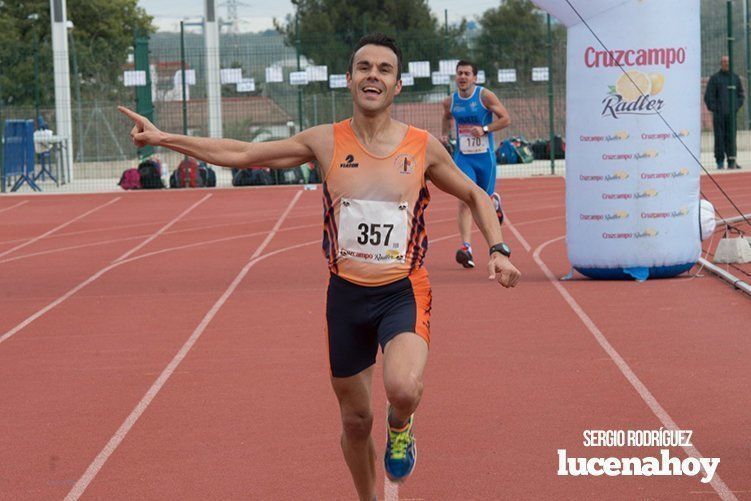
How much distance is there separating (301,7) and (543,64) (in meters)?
21.5

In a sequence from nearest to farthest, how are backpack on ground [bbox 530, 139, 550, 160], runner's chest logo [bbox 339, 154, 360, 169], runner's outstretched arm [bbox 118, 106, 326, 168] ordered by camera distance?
runner's chest logo [bbox 339, 154, 360, 169] → runner's outstretched arm [bbox 118, 106, 326, 168] → backpack on ground [bbox 530, 139, 550, 160]

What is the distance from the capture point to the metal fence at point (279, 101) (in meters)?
29.4

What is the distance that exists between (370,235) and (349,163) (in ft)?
1.03

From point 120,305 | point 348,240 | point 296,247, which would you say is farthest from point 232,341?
point 296,247

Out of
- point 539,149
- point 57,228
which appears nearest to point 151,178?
point 57,228

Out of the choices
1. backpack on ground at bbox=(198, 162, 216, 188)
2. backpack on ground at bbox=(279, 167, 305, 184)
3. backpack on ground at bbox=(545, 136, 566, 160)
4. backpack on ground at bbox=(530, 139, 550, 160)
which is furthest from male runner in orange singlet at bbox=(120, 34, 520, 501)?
backpack on ground at bbox=(530, 139, 550, 160)

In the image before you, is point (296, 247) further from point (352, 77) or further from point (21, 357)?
point (352, 77)

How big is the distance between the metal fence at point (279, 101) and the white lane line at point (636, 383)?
16.4 meters

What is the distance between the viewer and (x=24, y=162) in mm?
27078

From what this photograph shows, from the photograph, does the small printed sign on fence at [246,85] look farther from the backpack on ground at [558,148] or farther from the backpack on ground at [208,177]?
the backpack on ground at [558,148]

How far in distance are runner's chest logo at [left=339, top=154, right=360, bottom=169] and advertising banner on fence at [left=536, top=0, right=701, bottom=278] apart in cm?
650

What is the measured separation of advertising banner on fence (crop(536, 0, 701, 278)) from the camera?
11711 millimetres

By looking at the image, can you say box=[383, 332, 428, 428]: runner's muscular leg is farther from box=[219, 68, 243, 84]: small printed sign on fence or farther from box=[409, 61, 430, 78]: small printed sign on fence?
box=[409, 61, 430, 78]: small printed sign on fence

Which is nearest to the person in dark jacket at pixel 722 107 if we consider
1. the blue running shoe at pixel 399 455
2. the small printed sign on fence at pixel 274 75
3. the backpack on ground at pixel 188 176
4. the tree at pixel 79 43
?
the small printed sign on fence at pixel 274 75
